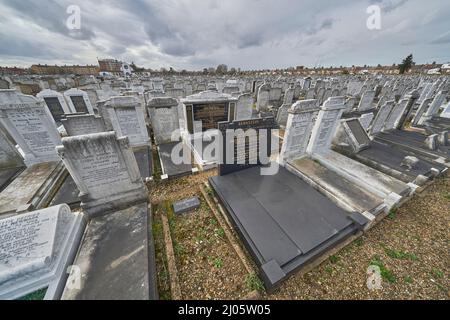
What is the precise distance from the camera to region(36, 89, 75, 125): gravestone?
966 cm

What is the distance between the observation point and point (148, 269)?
2.81 m

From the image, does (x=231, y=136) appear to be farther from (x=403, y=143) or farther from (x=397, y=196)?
(x=403, y=143)

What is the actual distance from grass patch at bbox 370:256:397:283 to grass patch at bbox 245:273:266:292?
7.55ft

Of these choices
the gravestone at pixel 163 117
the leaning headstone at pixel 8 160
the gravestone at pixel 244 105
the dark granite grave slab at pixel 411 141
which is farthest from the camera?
the gravestone at pixel 244 105

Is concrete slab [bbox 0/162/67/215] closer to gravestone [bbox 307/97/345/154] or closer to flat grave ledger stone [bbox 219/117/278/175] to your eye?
flat grave ledger stone [bbox 219/117/278/175]

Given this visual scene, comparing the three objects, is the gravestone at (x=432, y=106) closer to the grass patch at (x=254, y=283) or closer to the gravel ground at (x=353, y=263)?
the gravel ground at (x=353, y=263)

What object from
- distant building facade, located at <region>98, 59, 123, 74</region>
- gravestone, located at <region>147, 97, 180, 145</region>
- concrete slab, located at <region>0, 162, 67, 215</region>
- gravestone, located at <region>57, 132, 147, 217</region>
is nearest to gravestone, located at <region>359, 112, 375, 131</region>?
gravestone, located at <region>147, 97, 180, 145</region>

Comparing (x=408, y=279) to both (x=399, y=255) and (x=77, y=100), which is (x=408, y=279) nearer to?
(x=399, y=255)

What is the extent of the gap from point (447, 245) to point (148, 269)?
6212 millimetres

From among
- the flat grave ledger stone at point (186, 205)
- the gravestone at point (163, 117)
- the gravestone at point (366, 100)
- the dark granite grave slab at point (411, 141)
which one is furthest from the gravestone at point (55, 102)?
the gravestone at point (366, 100)

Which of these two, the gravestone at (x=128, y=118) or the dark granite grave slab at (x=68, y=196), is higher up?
the gravestone at (x=128, y=118)

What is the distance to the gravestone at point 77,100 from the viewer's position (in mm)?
9925

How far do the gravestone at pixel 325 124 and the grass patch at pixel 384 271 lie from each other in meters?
3.54

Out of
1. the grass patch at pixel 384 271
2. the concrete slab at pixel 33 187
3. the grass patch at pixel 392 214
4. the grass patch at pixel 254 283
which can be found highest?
the concrete slab at pixel 33 187
